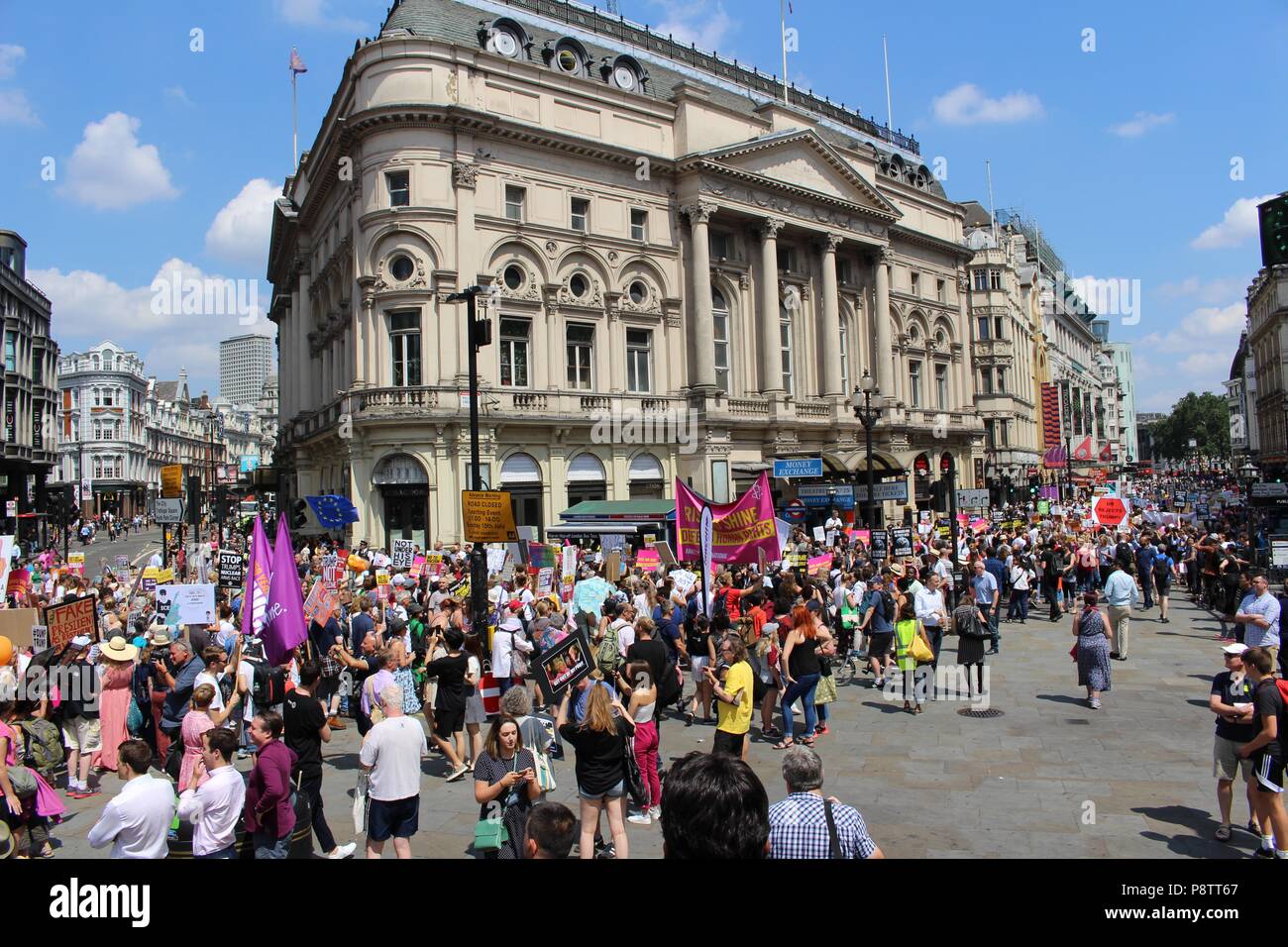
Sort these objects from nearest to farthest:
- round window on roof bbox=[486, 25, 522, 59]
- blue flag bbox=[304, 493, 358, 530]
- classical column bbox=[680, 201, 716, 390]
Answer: blue flag bbox=[304, 493, 358, 530] < round window on roof bbox=[486, 25, 522, 59] < classical column bbox=[680, 201, 716, 390]

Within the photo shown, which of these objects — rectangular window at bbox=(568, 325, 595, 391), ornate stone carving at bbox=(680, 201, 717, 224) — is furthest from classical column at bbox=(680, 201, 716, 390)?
rectangular window at bbox=(568, 325, 595, 391)

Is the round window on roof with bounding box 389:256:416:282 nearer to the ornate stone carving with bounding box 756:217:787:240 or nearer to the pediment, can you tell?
the pediment

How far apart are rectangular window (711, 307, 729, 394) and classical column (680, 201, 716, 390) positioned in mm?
2673

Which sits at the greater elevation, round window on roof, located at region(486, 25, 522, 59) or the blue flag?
round window on roof, located at region(486, 25, 522, 59)

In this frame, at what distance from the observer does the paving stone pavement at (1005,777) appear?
26.5 feet

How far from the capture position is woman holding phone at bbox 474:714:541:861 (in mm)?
6574

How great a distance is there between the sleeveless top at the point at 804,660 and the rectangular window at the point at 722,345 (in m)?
33.8

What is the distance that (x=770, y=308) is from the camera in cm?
4459

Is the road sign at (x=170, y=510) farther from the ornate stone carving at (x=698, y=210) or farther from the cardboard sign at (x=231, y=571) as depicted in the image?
the ornate stone carving at (x=698, y=210)

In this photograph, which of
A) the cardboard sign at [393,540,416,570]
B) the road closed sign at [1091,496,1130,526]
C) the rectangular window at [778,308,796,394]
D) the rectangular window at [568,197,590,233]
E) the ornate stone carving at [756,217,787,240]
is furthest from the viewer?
the rectangular window at [778,308,796,394]

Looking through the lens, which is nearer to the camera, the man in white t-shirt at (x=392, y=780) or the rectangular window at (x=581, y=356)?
the man in white t-shirt at (x=392, y=780)

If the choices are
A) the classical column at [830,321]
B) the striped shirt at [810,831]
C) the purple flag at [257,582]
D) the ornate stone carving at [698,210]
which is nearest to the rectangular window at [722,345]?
the ornate stone carving at [698,210]

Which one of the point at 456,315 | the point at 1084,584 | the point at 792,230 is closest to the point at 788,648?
the point at 1084,584
